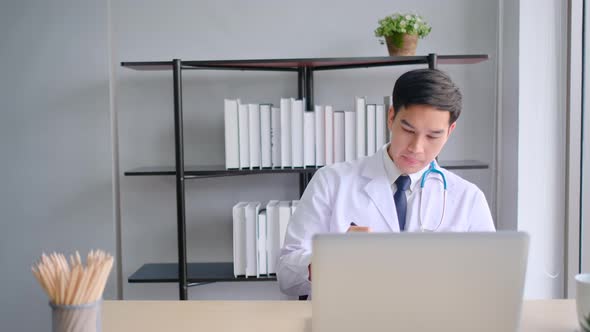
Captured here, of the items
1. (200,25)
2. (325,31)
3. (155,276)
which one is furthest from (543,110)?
(155,276)

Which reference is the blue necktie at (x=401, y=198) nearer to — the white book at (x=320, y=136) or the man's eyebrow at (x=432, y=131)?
the man's eyebrow at (x=432, y=131)

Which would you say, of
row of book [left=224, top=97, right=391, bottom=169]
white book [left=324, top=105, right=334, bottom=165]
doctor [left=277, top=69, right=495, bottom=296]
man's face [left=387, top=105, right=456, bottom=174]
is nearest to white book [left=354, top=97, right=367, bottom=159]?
row of book [left=224, top=97, right=391, bottom=169]

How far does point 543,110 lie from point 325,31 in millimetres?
998

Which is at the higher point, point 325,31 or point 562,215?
point 325,31

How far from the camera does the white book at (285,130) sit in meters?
2.77

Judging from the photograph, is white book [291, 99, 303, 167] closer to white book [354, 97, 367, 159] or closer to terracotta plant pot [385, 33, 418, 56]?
white book [354, 97, 367, 159]

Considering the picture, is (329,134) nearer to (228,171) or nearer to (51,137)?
(228,171)

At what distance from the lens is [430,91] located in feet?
5.96

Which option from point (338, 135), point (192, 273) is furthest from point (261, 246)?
point (338, 135)

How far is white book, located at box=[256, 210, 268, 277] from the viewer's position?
9.14ft

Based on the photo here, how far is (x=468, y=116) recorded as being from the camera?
302cm

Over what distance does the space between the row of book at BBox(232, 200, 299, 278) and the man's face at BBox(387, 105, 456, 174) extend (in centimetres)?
93

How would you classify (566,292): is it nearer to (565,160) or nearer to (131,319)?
(565,160)

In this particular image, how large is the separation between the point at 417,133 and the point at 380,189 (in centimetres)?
25
